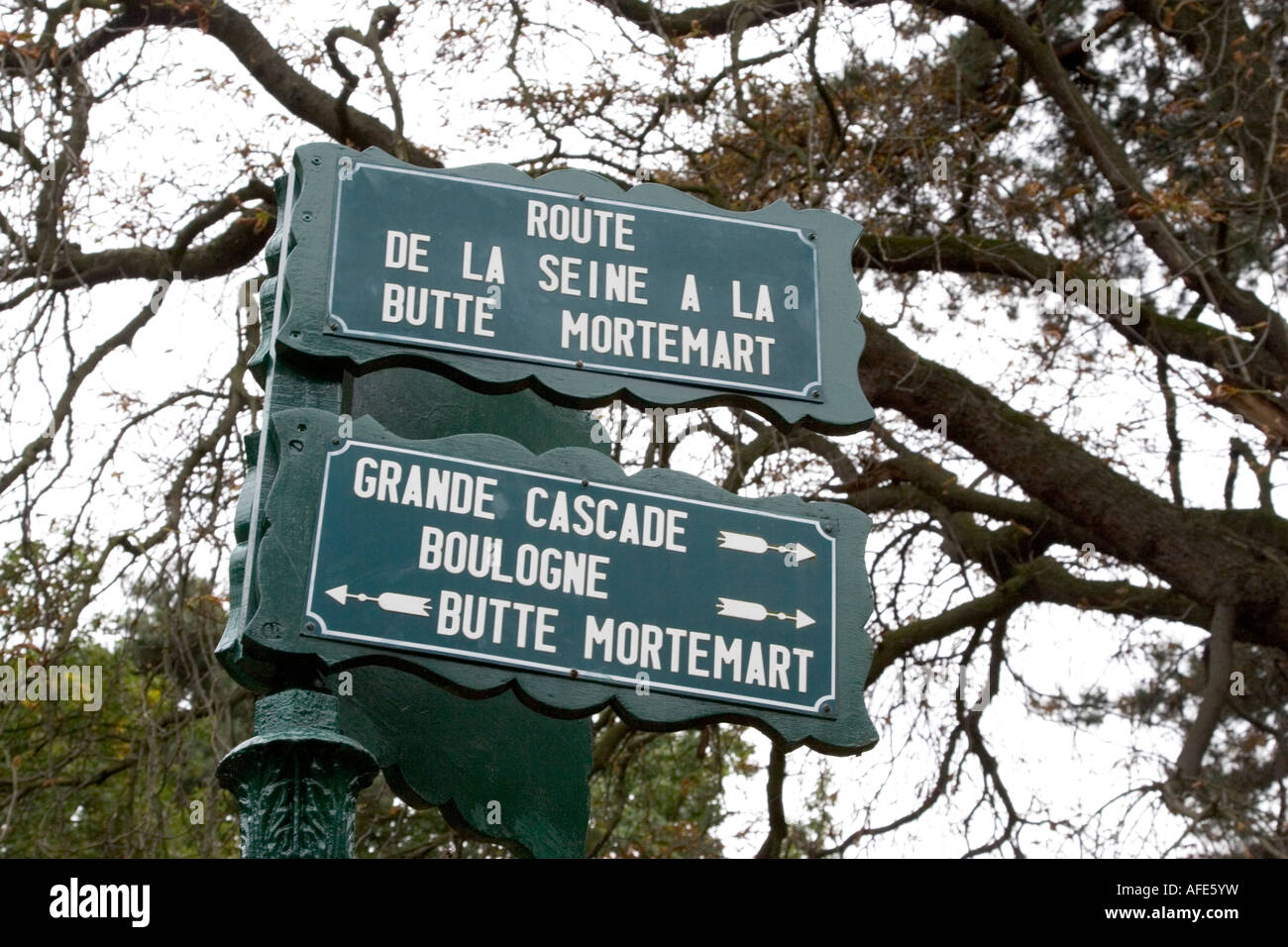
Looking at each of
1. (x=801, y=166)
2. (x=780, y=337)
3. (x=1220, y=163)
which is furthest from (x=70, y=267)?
(x=1220, y=163)

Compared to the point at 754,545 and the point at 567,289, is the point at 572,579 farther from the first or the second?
the point at 567,289

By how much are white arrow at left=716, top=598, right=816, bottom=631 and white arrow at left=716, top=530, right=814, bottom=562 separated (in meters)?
0.12

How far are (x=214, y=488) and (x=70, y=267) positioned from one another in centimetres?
109

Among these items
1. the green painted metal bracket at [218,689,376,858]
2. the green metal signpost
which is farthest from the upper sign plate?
the green painted metal bracket at [218,689,376,858]

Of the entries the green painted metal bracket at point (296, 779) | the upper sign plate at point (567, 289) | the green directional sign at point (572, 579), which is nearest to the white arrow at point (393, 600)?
the green directional sign at point (572, 579)

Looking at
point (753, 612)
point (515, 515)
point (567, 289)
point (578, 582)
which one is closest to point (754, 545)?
point (753, 612)

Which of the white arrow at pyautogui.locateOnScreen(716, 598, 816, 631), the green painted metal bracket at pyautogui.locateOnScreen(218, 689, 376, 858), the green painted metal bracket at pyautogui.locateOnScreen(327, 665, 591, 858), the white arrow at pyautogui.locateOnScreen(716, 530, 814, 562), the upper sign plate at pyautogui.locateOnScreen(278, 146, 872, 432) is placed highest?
the upper sign plate at pyautogui.locateOnScreen(278, 146, 872, 432)

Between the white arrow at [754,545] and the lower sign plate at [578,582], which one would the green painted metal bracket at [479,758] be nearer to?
the lower sign plate at [578,582]

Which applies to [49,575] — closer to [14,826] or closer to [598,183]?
[14,826]

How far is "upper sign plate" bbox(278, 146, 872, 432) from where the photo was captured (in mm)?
3340

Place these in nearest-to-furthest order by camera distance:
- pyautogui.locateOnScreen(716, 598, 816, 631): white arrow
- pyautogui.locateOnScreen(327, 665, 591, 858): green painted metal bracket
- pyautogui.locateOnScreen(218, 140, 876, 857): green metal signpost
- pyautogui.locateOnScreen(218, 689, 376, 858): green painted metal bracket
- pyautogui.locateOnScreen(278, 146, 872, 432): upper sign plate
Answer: pyautogui.locateOnScreen(218, 689, 376, 858): green painted metal bracket
pyautogui.locateOnScreen(218, 140, 876, 857): green metal signpost
pyautogui.locateOnScreen(716, 598, 816, 631): white arrow
pyautogui.locateOnScreen(278, 146, 872, 432): upper sign plate
pyautogui.locateOnScreen(327, 665, 591, 858): green painted metal bracket

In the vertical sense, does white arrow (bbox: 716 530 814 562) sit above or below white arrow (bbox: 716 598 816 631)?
above

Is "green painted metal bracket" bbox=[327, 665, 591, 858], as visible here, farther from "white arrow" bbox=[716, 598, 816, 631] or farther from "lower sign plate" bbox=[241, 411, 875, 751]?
"white arrow" bbox=[716, 598, 816, 631]

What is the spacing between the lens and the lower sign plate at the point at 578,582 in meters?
2.98
